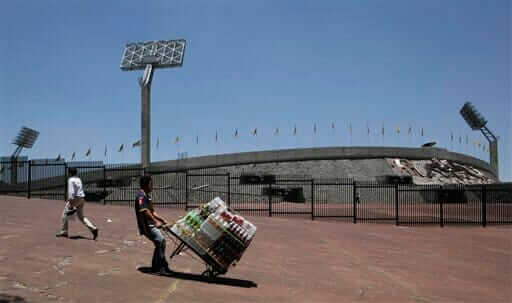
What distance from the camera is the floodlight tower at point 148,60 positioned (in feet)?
161

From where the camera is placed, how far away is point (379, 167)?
51969mm

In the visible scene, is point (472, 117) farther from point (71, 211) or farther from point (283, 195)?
point (71, 211)

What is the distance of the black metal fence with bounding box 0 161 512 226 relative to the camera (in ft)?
77.0

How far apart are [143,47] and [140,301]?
48127 mm

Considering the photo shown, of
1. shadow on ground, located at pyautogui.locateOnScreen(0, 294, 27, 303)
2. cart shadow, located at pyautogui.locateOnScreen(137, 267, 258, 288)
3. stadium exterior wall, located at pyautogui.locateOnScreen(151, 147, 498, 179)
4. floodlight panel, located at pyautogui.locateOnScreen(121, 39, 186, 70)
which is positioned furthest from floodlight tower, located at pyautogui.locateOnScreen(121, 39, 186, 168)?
shadow on ground, located at pyautogui.locateOnScreen(0, 294, 27, 303)

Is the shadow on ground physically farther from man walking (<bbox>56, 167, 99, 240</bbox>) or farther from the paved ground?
man walking (<bbox>56, 167, 99, 240</bbox>)

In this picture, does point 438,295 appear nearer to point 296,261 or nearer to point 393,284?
point 393,284

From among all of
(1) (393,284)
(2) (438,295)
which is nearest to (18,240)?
(1) (393,284)

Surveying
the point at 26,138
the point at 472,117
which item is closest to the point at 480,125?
the point at 472,117

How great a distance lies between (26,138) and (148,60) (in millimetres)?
15755

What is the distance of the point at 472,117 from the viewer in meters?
69.9

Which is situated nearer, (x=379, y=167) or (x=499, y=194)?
(x=499, y=194)

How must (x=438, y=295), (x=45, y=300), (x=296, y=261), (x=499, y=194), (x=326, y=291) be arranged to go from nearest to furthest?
(x=45, y=300)
(x=326, y=291)
(x=438, y=295)
(x=296, y=261)
(x=499, y=194)

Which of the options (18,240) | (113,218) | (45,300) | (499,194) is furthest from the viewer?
(499,194)
